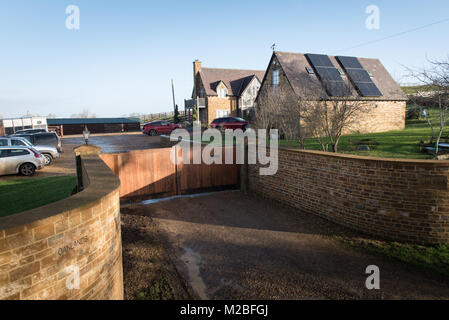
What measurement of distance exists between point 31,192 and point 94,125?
106 ft

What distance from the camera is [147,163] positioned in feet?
33.4

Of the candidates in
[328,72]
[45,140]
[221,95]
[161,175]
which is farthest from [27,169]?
[221,95]

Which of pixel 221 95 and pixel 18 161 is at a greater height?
pixel 221 95

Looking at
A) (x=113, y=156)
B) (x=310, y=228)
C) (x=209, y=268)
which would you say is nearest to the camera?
(x=209, y=268)

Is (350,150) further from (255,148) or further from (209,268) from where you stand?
(209,268)

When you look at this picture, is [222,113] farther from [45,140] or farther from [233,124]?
[45,140]

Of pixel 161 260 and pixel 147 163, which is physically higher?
pixel 147 163

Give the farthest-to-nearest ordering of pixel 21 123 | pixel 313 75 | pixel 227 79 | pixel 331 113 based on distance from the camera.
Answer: pixel 227 79 → pixel 21 123 → pixel 313 75 → pixel 331 113

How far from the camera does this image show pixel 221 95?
40.0 metres

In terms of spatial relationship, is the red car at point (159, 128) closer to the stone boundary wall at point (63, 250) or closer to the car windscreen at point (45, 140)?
the car windscreen at point (45, 140)

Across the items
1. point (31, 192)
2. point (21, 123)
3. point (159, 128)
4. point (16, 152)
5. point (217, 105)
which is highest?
point (217, 105)

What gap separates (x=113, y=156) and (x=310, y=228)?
669cm
